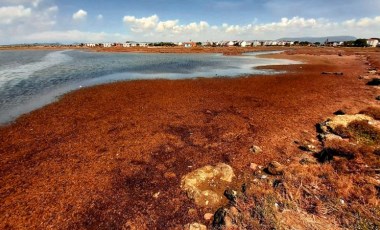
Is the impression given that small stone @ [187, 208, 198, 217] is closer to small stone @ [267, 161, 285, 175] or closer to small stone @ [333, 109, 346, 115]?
small stone @ [267, 161, 285, 175]

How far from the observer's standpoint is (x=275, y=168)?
10.6 meters

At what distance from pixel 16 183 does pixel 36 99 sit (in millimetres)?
17435

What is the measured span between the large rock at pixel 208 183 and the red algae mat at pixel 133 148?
35 cm

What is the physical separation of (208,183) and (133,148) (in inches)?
204

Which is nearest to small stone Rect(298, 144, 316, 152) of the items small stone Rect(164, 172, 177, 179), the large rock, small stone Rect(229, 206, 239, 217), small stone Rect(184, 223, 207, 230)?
the large rock

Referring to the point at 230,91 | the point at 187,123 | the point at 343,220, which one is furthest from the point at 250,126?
the point at 230,91

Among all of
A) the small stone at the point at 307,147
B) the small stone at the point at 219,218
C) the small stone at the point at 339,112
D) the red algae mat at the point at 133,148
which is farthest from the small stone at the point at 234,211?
the small stone at the point at 339,112

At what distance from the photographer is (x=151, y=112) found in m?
19.8

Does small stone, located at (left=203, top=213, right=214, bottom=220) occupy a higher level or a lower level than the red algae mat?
lower

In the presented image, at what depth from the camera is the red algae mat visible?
28.3ft

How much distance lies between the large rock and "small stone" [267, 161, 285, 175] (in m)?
1.69

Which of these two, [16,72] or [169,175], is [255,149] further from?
[16,72]

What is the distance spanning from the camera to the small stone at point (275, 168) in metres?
10.4

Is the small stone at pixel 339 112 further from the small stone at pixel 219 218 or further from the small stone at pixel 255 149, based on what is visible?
the small stone at pixel 219 218
